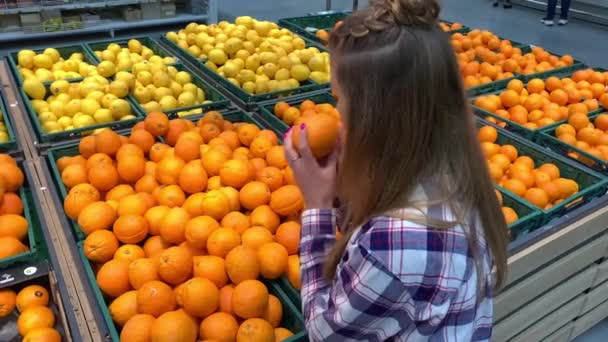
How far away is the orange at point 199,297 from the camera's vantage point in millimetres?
1320

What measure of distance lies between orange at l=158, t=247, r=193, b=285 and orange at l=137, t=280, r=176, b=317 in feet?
0.17

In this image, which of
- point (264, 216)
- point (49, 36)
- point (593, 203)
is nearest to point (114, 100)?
point (264, 216)

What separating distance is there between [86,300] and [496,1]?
29.9 ft

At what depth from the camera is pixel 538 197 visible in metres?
1.91

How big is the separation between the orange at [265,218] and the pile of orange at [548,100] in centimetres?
152

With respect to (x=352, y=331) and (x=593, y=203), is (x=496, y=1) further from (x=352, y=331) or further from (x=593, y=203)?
(x=352, y=331)

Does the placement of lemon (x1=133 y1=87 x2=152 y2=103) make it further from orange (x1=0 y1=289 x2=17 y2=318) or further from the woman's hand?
the woman's hand

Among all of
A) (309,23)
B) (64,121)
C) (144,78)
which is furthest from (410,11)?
(309,23)

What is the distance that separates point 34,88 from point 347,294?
2243 millimetres

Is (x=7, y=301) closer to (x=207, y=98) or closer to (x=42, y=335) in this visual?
(x=42, y=335)

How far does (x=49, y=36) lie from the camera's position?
5691mm

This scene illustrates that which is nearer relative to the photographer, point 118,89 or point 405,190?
point 405,190

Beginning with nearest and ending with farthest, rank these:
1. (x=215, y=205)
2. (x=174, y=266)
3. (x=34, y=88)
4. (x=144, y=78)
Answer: (x=174, y=266)
(x=215, y=205)
(x=34, y=88)
(x=144, y=78)

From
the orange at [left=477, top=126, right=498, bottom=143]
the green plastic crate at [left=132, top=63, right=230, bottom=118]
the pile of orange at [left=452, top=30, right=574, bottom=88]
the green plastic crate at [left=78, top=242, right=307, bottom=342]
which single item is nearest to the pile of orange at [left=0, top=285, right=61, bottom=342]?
the green plastic crate at [left=78, top=242, right=307, bottom=342]
